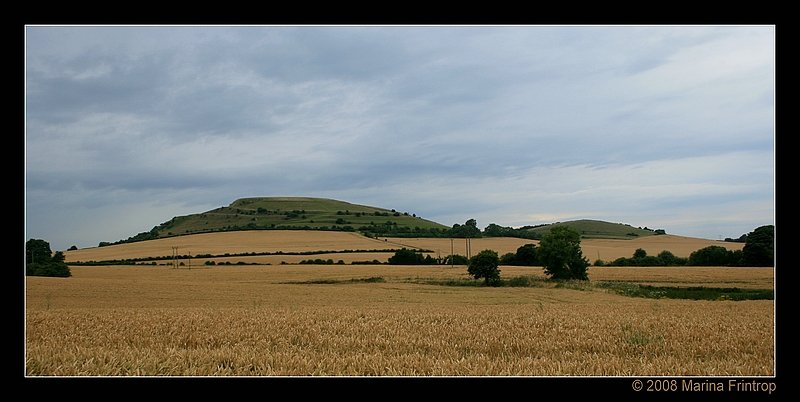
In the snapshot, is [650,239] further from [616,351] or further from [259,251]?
[616,351]

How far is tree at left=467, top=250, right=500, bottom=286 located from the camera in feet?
154

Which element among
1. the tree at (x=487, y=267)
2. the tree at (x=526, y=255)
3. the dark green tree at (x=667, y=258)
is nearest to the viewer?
the tree at (x=487, y=267)

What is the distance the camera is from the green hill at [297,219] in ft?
287

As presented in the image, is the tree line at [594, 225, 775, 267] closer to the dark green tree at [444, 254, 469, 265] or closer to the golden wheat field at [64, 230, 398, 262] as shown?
the dark green tree at [444, 254, 469, 265]

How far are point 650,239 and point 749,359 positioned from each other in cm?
7523

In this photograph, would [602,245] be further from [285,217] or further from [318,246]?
[285,217]

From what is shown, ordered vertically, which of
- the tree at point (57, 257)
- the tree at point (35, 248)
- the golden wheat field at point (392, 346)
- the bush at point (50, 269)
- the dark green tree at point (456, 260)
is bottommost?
the dark green tree at point (456, 260)

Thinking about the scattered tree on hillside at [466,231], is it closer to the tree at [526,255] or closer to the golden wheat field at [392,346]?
the tree at [526,255]

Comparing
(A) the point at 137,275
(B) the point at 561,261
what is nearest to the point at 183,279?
(A) the point at 137,275

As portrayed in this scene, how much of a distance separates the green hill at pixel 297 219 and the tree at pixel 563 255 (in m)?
31.0

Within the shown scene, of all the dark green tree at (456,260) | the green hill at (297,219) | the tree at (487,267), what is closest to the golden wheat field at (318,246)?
the dark green tree at (456,260)

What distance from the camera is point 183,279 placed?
48.6 metres

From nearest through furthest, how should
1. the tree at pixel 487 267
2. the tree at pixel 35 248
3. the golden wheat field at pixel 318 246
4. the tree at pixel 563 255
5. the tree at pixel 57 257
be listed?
the tree at pixel 35 248 < the tree at pixel 57 257 < the tree at pixel 487 267 < the tree at pixel 563 255 < the golden wheat field at pixel 318 246

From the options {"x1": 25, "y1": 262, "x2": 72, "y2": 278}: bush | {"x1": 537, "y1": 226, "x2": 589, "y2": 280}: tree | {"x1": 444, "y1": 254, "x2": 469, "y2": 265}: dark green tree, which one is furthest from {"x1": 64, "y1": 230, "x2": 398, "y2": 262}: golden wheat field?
{"x1": 537, "y1": 226, "x2": 589, "y2": 280}: tree
